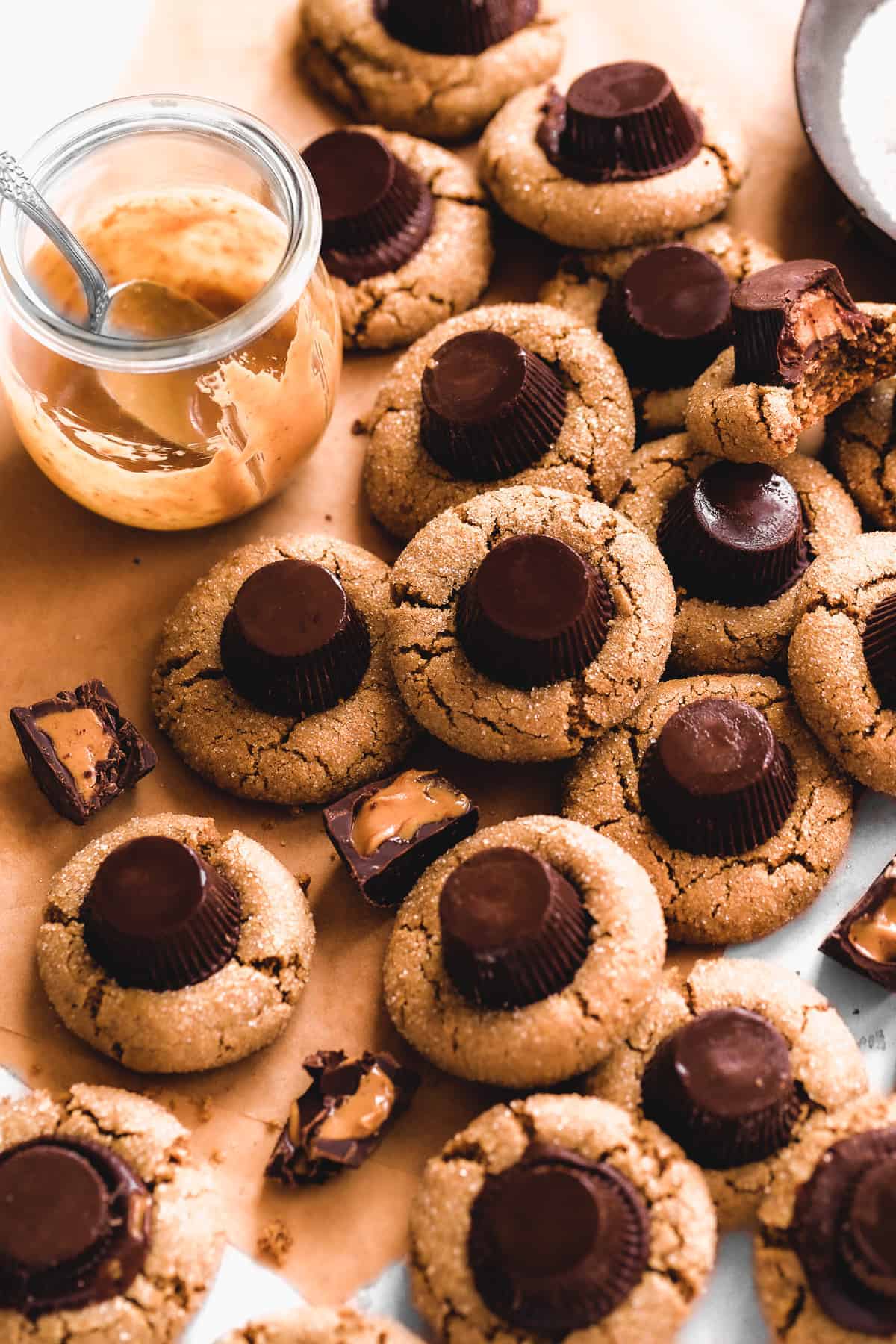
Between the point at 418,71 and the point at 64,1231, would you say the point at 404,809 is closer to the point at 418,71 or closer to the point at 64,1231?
the point at 64,1231

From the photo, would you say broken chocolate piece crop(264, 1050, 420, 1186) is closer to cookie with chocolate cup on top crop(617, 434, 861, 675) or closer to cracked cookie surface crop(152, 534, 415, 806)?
cracked cookie surface crop(152, 534, 415, 806)

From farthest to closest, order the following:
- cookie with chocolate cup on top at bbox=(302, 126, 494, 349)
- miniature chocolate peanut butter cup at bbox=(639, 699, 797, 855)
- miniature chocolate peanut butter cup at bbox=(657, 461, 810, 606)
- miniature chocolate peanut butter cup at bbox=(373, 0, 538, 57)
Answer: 1. miniature chocolate peanut butter cup at bbox=(373, 0, 538, 57)
2. cookie with chocolate cup on top at bbox=(302, 126, 494, 349)
3. miniature chocolate peanut butter cup at bbox=(657, 461, 810, 606)
4. miniature chocolate peanut butter cup at bbox=(639, 699, 797, 855)

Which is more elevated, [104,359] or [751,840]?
[104,359]

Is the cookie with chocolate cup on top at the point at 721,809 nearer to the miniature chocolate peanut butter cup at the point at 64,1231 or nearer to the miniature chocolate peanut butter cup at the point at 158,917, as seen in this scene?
the miniature chocolate peanut butter cup at the point at 158,917

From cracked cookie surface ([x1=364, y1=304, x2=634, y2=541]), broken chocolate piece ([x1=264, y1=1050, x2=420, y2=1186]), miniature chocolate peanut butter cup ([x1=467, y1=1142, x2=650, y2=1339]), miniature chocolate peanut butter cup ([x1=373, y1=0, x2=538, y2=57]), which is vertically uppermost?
miniature chocolate peanut butter cup ([x1=373, y1=0, x2=538, y2=57])

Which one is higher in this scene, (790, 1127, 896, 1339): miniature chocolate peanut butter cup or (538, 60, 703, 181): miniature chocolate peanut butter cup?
(538, 60, 703, 181): miniature chocolate peanut butter cup

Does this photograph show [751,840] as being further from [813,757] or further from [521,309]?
[521,309]

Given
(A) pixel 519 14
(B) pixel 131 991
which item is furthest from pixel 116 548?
(A) pixel 519 14

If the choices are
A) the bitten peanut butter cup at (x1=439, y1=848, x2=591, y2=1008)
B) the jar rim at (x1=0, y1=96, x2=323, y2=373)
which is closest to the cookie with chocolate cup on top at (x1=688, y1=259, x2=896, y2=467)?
the jar rim at (x1=0, y1=96, x2=323, y2=373)
